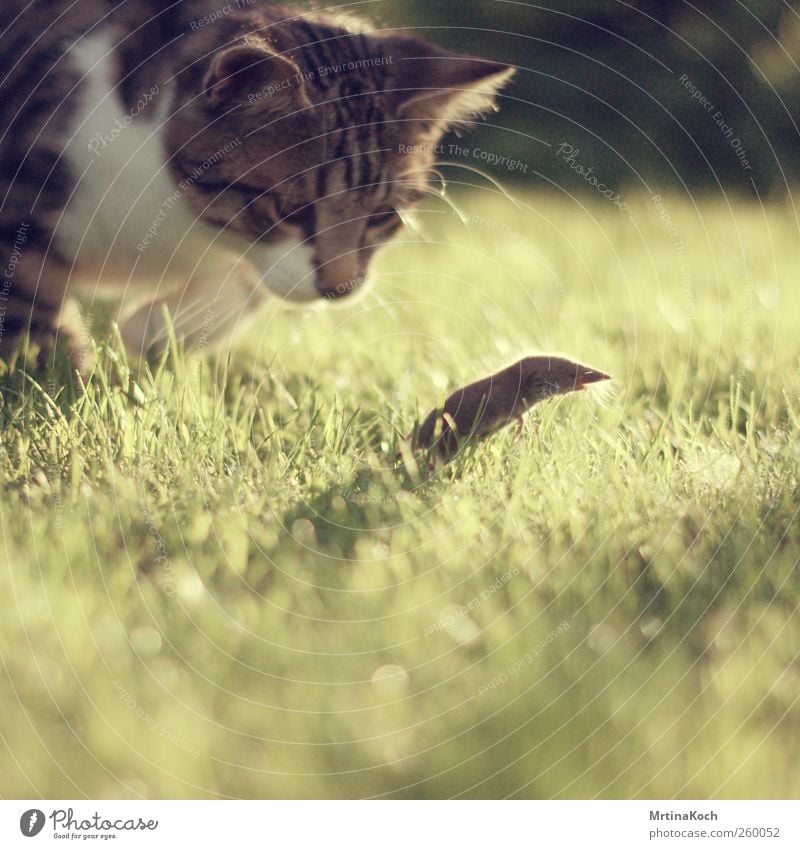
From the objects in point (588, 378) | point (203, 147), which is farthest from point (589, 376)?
point (203, 147)

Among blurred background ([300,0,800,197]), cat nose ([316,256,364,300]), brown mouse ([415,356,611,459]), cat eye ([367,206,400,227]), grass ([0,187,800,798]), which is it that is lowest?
grass ([0,187,800,798])

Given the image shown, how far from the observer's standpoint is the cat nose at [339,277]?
5.49 feet

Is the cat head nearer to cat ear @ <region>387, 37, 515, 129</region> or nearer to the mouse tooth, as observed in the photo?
cat ear @ <region>387, 37, 515, 129</region>

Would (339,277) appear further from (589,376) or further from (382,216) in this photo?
(589,376)

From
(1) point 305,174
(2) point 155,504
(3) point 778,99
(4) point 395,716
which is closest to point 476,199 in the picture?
(3) point 778,99

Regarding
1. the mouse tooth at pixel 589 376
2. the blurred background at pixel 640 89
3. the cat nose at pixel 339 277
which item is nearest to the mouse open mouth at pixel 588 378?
the mouse tooth at pixel 589 376

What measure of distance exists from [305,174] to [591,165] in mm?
1766

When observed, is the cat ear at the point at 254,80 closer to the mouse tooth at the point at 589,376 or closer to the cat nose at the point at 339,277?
the cat nose at the point at 339,277

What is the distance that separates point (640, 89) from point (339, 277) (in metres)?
1.87

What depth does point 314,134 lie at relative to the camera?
155cm

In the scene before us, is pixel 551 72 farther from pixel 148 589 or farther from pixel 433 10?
pixel 148 589

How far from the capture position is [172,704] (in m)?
1.02

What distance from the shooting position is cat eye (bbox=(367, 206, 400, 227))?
1698mm

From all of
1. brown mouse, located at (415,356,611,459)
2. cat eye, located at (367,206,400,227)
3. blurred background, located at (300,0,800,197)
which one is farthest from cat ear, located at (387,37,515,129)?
blurred background, located at (300,0,800,197)
